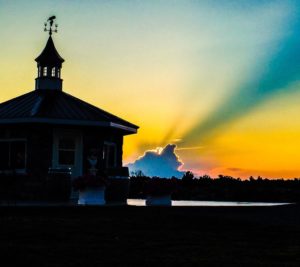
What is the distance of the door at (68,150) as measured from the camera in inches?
944

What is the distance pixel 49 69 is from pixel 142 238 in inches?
654

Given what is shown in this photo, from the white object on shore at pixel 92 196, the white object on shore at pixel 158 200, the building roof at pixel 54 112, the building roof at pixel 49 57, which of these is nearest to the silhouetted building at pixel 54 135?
the building roof at pixel 54 112

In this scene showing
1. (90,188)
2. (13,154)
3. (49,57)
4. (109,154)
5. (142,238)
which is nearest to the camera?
(142,238)

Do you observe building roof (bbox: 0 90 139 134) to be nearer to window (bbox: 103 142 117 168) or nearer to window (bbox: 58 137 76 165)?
window (bbox: 103 142 117 168)

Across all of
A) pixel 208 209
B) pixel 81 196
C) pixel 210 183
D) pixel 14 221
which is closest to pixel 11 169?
pixel 81 196

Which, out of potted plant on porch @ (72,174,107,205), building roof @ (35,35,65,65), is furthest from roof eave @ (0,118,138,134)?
building roof @ (35,35,65,65)

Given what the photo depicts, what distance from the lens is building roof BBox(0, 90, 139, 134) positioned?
76.4ft

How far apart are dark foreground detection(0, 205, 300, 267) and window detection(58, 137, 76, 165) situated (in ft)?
20.9

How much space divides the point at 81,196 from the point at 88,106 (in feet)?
18.4

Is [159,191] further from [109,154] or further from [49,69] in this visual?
[49,69]

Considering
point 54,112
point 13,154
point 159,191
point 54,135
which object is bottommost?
point 159,191

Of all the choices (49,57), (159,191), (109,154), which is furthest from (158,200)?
(49,57)

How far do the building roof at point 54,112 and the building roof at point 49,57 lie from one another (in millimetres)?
1195

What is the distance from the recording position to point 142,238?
11.5m
